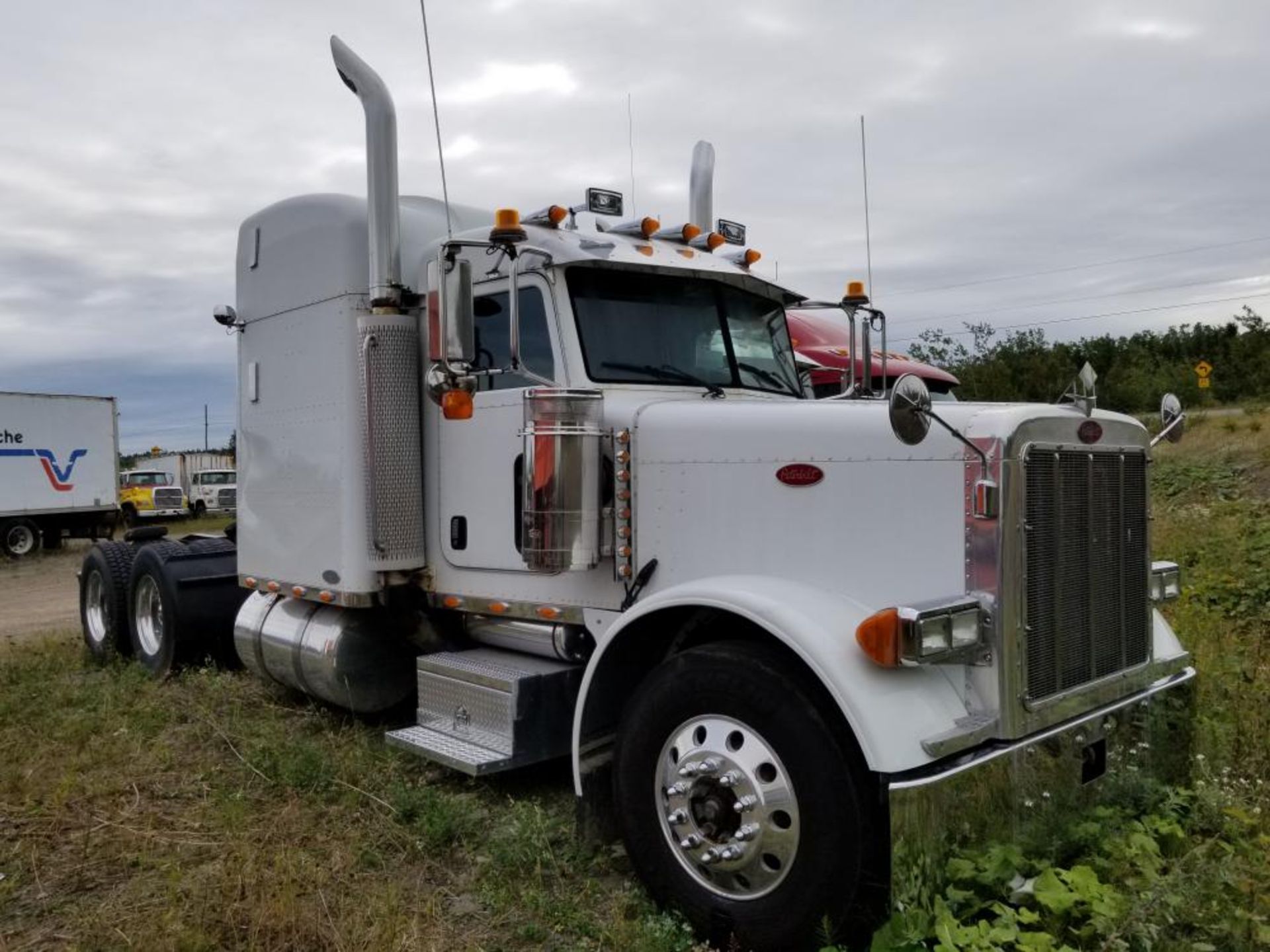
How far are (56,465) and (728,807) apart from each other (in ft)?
73.9

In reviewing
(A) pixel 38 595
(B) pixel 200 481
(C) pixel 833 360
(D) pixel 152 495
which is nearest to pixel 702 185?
(C) pixel 833 360

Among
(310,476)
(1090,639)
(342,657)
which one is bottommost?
(342,657)

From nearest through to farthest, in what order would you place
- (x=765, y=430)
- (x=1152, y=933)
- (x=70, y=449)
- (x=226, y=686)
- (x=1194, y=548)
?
(x=1152, y=933) < (x=765, y=430) < (x=226, y=686) < (x=1194, y=548) < (x=70, y=449)

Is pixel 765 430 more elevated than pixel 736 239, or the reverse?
pixel 736 239

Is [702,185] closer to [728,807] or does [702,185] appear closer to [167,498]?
[728,807]

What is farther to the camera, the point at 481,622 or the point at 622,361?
the point at 481,622

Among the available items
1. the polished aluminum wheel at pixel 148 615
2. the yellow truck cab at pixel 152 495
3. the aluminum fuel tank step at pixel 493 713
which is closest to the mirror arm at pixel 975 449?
the aluminum fuel tank step at pixel 493 713

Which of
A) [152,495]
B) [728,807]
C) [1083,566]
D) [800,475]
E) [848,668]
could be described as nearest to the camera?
[848,668]

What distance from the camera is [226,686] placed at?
279 inches

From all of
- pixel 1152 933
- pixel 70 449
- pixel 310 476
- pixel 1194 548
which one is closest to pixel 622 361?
pixel 310 476

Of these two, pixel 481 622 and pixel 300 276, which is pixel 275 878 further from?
pixel 300 276

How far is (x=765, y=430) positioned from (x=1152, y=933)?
2012 millimetres

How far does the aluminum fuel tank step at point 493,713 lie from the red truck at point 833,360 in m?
2.16

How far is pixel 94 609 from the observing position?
8828 mm
